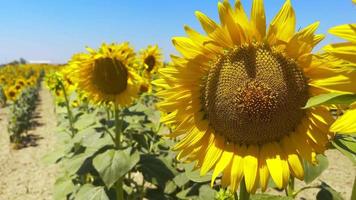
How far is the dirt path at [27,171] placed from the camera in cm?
713

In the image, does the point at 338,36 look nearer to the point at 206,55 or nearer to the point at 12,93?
the point at 206,55

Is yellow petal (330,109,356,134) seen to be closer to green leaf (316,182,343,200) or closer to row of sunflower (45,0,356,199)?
row of sunflower (45,0,356,199)

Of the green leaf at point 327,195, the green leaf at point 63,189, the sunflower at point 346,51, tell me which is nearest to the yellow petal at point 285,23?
the sunflower at point 346,51

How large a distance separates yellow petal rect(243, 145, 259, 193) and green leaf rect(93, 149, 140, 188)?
146cm

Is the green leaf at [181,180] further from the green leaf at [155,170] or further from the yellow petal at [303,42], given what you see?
the yellow petal at [303,42]

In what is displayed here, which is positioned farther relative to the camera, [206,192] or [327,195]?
[206,192]

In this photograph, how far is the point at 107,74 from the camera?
359 cm

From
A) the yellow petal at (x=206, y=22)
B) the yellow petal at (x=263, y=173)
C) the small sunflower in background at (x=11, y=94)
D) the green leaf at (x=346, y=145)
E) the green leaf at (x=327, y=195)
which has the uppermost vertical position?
the yellow petal at (x=206, y=22)

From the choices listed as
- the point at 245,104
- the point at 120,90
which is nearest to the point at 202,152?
the point at 245,104

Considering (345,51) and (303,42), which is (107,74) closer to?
(303,42)

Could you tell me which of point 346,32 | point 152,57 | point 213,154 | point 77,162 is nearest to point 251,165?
point 213,154

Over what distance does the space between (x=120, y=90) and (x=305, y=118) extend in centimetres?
235

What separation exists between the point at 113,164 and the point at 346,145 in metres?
Answer: 1.86

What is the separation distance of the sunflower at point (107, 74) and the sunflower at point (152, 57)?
6.83 ft
